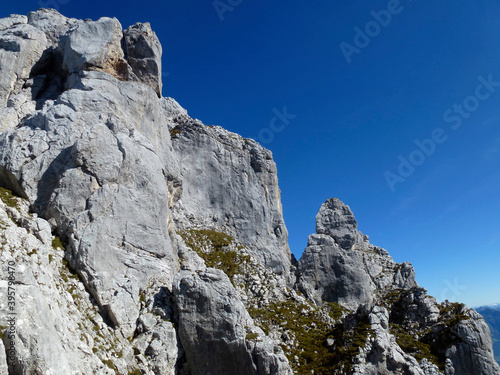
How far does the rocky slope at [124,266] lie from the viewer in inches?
945

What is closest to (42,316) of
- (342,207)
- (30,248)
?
(30,248)

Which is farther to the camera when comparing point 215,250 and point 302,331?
point 215,250

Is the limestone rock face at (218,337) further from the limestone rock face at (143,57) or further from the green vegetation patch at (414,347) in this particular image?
the limestone rock face at (143,57)

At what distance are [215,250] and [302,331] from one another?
2045 cm

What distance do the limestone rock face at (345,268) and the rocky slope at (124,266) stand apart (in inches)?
415

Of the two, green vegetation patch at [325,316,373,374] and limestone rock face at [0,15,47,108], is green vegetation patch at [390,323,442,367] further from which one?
limestone rock face at [0,15,47,108]

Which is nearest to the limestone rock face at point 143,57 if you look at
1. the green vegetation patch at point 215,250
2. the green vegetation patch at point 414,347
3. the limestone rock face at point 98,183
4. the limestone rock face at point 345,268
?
the limestone rock face at point 98,183

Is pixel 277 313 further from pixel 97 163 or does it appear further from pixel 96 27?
pixel 96 27

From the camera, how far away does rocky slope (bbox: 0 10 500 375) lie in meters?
24.0

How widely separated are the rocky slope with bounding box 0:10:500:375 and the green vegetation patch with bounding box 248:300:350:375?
0.18 metres

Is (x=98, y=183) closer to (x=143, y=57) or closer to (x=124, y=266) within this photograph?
(x=124, y=266)

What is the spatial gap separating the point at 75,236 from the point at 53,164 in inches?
363

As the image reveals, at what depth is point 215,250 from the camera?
56781 mm

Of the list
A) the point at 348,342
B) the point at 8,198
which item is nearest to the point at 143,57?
the point at 8,198
